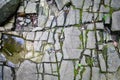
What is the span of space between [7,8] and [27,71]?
5.47 ft

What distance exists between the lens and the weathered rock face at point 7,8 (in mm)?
7840

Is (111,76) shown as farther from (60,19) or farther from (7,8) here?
(7,8)

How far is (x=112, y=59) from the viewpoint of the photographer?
6695mm

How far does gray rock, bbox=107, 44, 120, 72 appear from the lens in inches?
262

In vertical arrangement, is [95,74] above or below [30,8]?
below

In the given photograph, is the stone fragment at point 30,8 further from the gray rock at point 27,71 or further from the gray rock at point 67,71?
the gray rock at point 67,71

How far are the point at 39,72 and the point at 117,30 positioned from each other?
1.89 meters

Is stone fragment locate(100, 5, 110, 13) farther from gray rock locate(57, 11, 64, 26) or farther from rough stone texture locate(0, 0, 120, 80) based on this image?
gray rock locate(57, 11, 64, 26)

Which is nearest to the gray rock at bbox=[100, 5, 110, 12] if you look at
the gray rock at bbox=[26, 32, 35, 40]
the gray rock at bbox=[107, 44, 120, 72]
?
the gray rock at bbox=[107, 44, 120, 72]

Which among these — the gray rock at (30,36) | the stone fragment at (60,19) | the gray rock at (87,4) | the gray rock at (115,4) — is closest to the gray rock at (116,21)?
the gray rock at (115,4)

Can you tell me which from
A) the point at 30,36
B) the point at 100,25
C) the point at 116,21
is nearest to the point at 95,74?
the point at 100,25

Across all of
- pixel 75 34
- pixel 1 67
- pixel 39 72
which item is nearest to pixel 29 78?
pixel 39 72

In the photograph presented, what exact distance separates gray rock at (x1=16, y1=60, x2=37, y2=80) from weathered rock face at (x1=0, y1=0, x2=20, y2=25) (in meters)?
1.29

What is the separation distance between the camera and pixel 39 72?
23.5ft
